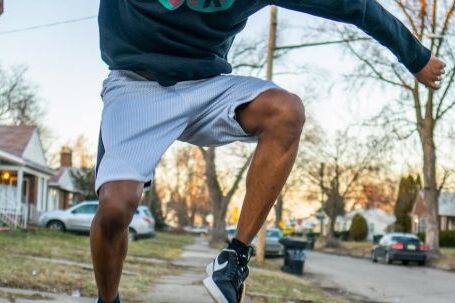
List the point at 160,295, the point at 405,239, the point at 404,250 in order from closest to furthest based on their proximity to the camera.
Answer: the point at 160,295
the point at 404,250
the point at 405,239

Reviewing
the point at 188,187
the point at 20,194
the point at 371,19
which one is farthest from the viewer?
the point at 188,187

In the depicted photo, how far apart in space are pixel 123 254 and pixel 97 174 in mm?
436

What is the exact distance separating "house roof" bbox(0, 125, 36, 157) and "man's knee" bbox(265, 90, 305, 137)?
121ft

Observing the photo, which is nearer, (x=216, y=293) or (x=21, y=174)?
(x=216, y=293)

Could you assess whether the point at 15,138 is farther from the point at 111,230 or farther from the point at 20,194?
the point at 111,230

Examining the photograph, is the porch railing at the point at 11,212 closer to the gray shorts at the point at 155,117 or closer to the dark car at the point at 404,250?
the dark car at the point at 404,250

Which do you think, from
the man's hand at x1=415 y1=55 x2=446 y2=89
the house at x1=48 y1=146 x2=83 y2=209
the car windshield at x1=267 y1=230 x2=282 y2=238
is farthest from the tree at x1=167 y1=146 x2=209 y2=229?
the man's hand at x1=415 y1=55 x2=446 y2=89

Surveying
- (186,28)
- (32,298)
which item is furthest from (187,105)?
(32,298)

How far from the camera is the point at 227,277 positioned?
2691 millimetres

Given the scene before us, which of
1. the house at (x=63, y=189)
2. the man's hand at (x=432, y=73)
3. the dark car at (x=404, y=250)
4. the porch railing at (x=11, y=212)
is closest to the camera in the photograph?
the man's hand at (x=432, y=73)

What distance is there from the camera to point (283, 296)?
973 cm

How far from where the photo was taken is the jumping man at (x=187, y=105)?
2.83 metres

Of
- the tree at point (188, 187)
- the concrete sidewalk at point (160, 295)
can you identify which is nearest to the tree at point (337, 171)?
the tree at point (188, 187)

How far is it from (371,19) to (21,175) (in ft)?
111
